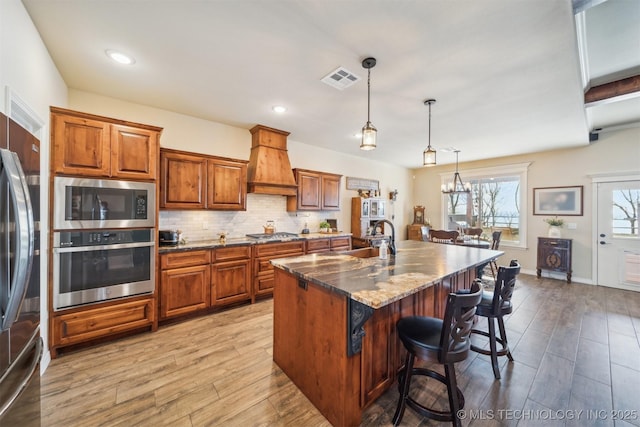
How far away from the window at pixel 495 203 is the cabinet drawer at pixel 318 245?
4.26m

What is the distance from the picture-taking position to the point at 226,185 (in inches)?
145

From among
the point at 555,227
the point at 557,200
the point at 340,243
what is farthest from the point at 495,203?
the point at 340,243

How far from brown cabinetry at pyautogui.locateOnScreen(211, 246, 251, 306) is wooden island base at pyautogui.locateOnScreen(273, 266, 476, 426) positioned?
1418 millimetres

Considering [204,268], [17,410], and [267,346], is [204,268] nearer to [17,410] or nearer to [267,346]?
[267,346]

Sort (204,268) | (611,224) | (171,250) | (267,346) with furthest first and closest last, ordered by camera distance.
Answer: (611,224) → (204,268) → (171,250) → (267,346)

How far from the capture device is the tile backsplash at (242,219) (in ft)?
11.9

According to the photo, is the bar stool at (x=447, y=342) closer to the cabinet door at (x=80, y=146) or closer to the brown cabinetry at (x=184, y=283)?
the brown cabinetry at (x=184, y=283)

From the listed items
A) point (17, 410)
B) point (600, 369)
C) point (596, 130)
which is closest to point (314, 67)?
point (17, 410)

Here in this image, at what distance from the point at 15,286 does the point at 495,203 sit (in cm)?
766

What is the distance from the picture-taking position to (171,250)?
2.96 meters

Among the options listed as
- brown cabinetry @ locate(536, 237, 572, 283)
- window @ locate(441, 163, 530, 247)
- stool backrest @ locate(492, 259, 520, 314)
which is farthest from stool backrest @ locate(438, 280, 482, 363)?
window @ locate(441, 163, 530, 247)

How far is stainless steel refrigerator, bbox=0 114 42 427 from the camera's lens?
A: 3.33ft

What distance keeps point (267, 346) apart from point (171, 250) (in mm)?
1588

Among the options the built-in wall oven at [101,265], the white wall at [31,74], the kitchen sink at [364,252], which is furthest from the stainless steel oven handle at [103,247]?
the kitchen sink at [364,252]
